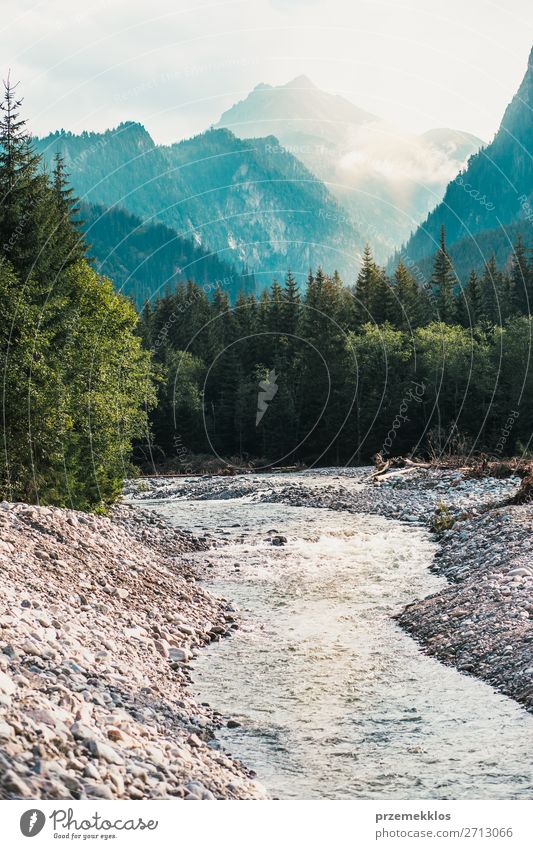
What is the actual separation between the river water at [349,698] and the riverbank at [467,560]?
490mm

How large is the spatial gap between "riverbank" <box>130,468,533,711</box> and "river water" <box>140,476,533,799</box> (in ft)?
1.61

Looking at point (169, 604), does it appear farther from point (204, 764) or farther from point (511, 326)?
point (511, 326)

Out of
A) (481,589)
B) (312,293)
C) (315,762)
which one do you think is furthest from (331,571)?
(312,293)

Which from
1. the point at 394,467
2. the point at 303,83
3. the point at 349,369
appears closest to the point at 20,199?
the point at 394,467

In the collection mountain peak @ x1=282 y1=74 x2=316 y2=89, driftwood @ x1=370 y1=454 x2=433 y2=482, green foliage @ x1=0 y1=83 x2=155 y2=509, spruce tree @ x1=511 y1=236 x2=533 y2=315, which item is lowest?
driftwood @ x1=370 y1=454 x2=433 y2=482

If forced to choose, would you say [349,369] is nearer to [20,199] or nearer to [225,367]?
[225,367]

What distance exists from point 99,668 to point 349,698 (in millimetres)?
3618

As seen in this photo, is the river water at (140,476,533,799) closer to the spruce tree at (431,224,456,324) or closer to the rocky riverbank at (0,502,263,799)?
the rocky riverbank at (0,502,263,799)

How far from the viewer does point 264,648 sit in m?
14.9

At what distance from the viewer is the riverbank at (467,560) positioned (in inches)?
524

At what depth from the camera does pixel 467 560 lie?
2188 centimetres

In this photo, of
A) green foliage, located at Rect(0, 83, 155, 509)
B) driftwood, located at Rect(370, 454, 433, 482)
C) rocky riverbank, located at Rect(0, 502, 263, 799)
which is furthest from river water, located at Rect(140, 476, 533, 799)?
driftwood, located at Rect(370, 454, 433, 482)

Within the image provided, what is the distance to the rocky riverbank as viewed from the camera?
307 inches
